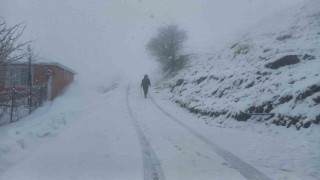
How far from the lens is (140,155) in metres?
8.35

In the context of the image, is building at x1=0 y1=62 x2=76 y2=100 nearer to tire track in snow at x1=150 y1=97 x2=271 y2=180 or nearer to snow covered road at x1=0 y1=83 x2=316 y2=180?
→ snow covered road at x1=0 y1=83 x2=316 y2=180

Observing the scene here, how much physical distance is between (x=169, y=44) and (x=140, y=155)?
113 ft

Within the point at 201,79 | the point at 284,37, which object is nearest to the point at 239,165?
the point at 201,79

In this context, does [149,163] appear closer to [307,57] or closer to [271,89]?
[271,89]

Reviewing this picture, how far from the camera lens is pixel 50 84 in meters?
29.6

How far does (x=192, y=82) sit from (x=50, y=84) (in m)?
11.5

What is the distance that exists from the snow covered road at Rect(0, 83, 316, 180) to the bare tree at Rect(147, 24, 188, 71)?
2959 cm

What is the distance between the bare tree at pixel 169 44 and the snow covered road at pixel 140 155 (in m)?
29.6

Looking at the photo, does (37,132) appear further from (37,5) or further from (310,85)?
(37,5)

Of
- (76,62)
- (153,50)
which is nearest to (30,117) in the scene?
(153,50)

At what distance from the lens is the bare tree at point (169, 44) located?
42000 millimetres

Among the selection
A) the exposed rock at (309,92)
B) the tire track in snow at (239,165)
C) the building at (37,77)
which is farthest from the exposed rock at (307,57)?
the building at (37,77)

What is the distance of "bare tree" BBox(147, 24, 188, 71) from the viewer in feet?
138

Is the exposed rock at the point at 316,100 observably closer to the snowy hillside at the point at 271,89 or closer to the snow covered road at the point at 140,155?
the snowy hillside at the point at 271,89
